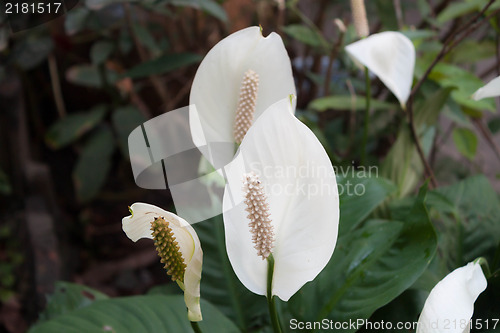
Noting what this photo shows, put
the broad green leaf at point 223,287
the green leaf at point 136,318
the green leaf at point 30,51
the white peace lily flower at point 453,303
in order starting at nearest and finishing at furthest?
the white peace lily flower at point 453,303 < the green leaf at point 136,318 < the broad green leaf at point 223,287 < the green leaf at point 30,51

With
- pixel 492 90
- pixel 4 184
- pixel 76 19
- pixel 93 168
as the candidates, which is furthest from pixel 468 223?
pixel 4 184

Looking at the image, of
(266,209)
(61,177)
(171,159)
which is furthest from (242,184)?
(61,177)

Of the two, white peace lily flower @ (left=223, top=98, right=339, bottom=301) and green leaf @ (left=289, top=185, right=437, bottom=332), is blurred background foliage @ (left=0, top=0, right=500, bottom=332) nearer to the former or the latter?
green leaf @ (left=289, top=185, right=437, bottom=332)

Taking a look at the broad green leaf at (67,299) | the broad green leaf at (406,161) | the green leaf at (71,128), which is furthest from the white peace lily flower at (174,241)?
the green leaf at (71,128)

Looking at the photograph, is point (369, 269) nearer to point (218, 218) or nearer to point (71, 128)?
point (218, 218)

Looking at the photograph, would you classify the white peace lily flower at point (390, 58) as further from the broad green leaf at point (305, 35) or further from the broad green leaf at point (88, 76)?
the broad green leaf at point (88, 76)

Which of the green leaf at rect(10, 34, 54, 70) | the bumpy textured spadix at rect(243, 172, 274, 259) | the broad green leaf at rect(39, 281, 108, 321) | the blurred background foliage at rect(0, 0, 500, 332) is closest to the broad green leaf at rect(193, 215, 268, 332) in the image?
the blurred background foliage at rect(0, 0, 500, 332)
